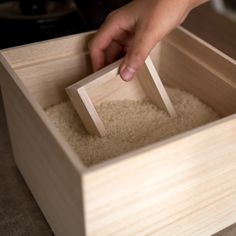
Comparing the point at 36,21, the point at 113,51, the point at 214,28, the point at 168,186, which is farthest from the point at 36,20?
the point at 168,186

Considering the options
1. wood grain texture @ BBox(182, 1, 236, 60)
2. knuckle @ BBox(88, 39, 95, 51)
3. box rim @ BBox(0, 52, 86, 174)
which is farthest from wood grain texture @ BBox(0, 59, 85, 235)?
wood grain texture @ BBox(182, 1, 236, 60)

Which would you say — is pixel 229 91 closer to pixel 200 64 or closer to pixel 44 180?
pixel 200 64

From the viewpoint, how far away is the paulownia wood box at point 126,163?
0.34m

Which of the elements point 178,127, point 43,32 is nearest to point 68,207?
point 178,127

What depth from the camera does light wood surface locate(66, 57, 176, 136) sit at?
0.48 m

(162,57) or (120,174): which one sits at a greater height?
(120,174)

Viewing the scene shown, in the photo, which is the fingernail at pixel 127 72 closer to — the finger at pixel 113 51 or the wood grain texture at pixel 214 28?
the finger at pixel 113 51

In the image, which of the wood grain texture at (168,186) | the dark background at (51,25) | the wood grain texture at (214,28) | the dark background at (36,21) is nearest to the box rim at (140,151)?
the wood grain texture at (168,186)

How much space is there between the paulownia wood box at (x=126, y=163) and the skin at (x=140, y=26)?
0.11 ft

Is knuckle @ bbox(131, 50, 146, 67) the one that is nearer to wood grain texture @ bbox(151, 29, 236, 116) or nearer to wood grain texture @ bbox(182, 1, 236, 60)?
wood grain texture @ bbox(151, 29, 236, 116)

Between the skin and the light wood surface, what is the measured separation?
0.10ft

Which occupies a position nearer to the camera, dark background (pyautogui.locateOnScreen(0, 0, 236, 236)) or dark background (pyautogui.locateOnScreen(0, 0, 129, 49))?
dark background (pyautogui.locateOnScreen(0, 0, 236, 236))

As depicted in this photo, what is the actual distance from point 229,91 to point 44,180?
252 mm

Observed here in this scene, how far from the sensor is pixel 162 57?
24.2 inches
